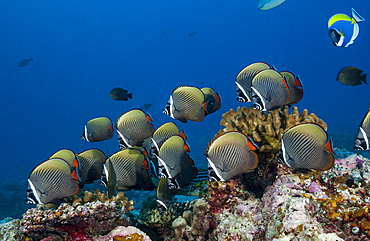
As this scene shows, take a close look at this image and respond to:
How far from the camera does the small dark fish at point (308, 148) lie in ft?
6.72

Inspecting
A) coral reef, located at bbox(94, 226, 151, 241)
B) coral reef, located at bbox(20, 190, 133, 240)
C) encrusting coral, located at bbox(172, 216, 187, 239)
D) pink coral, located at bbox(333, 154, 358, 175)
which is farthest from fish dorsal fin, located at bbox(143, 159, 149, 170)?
pink coral, located at bbox(333, 154, 358, 175)

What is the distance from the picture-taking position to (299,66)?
4818 inches

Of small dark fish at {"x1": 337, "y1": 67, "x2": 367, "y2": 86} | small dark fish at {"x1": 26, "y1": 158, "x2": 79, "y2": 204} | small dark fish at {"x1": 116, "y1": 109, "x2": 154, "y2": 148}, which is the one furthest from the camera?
small dark fish at {"x1": 337, "y1": 67, "x2": 367, "y2": 86}

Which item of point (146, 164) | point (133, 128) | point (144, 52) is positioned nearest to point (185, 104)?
point (133, 128)

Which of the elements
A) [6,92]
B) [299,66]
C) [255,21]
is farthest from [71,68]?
[299,66]

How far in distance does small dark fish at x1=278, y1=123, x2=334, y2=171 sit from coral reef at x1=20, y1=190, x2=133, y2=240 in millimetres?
2652

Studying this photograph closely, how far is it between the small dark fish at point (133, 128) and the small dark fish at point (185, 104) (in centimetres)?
48

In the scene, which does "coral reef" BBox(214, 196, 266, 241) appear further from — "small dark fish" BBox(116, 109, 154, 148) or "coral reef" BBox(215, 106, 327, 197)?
"small dark fish" BBox(116, 109, 154, 148)

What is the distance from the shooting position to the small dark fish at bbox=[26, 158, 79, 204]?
2666 millimetres

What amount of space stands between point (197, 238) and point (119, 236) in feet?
4.30

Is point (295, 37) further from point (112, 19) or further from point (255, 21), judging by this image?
point (112, 19)

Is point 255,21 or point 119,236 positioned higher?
point 255,21

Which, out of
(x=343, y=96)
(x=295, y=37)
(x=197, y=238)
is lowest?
(x=343, y=96)

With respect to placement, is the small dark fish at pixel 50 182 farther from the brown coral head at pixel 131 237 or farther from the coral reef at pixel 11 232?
the coral reef at pixel 11 232
